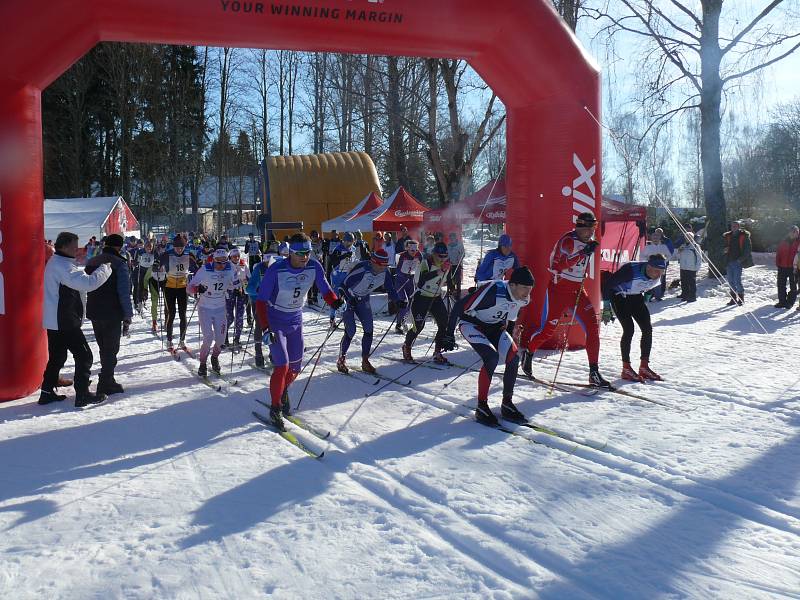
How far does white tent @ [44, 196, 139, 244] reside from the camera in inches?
895

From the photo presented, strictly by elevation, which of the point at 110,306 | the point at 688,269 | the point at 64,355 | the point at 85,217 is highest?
the point at 85,217

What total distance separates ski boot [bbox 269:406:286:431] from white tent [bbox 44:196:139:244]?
18.6 metres

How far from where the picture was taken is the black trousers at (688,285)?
51.1 ft

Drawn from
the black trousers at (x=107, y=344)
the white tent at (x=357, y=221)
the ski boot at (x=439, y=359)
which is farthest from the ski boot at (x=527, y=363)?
the white tent at (x=357, y=221)

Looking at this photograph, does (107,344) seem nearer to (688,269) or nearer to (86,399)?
(86,399)

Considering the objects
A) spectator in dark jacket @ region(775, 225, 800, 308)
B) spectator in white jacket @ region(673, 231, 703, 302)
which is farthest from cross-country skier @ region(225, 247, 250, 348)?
spectator in dark jacket @ region(775, 225, 800, 308)

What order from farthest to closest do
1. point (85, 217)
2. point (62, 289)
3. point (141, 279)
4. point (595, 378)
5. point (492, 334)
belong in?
point (85, 217), point (141, 279), point (595, 378), point (62, 289), point (492, 334)

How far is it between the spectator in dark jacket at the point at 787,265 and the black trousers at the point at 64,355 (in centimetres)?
1291

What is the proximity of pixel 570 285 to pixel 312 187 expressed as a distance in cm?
2251

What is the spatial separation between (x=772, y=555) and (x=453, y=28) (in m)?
7.09

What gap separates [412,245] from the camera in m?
11.0

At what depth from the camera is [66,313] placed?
723 cm

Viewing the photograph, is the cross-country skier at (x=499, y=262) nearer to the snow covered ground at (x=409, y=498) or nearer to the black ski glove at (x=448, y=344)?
the snow covered ground at (x=409, y=498)

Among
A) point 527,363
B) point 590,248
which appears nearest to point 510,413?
point 527,363
